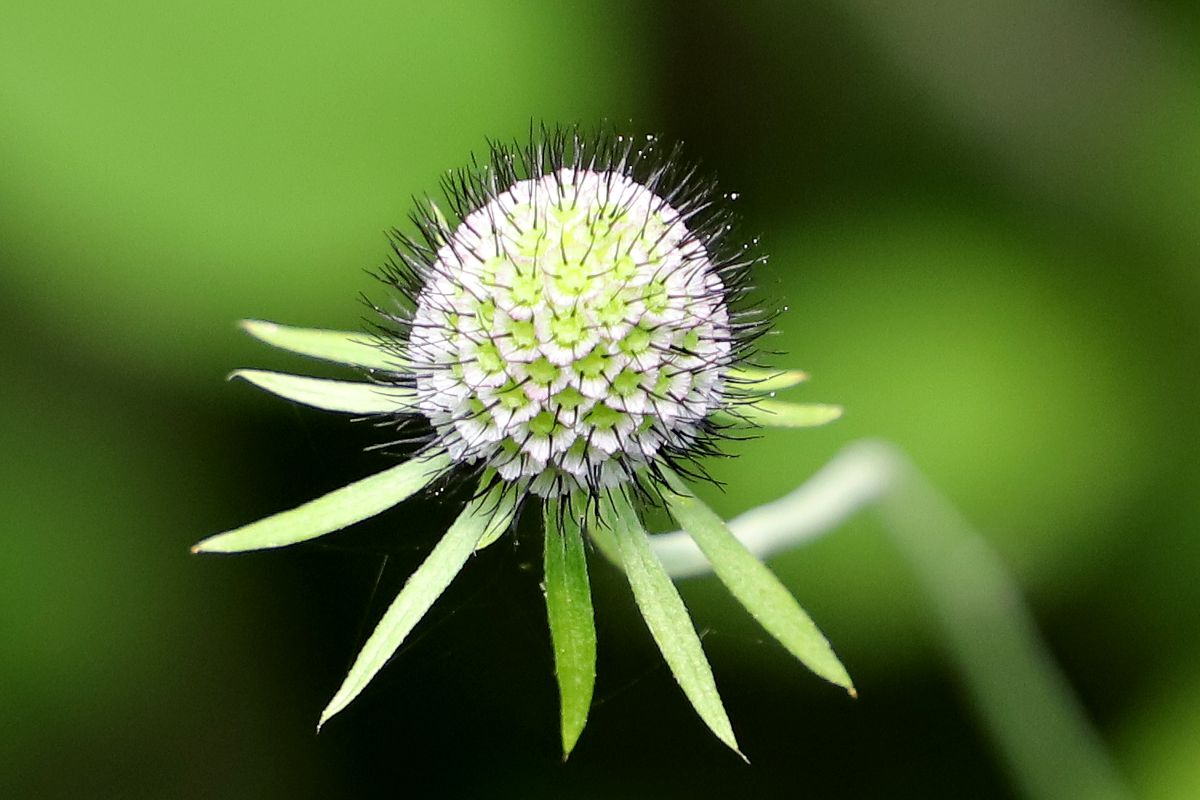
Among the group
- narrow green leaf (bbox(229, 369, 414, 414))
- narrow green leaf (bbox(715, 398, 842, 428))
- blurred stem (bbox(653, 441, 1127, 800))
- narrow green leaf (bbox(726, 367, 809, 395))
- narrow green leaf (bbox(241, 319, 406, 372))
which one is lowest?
blurred stem (bbox(653, 441, 1127, 800))

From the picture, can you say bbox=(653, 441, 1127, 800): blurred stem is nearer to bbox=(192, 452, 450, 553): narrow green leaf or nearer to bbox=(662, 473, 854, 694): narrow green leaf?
bbox=(662, 473, 854, 694): narrow green leaf

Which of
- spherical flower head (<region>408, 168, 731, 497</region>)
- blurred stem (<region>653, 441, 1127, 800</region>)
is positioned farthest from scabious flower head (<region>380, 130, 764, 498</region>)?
blurred stem (<region>653, 441, 1127, 800</region>)

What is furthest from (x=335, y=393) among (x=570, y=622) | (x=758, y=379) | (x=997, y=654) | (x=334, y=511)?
(x=997, y=654)

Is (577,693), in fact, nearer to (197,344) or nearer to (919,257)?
(197,344)

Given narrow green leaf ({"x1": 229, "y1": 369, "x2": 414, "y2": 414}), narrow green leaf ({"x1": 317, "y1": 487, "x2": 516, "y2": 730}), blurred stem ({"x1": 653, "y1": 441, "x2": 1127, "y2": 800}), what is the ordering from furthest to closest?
blurred stem ({"x1": 653, "y1": 441, "x2": 1127, "y2": 800}) → narrow green leaf ({"x1": 229, "y1": 369, "x2": 414, "y2": 414}) → narrow green leaf ({"x1": 317, "y1": 487, "x2": 516, "y2": 730})

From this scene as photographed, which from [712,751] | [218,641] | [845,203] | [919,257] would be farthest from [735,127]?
[218,641]

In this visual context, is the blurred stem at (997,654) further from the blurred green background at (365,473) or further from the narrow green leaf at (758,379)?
the narrow green leaf at (758,379)
